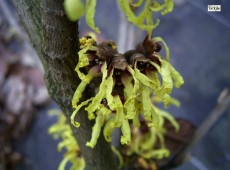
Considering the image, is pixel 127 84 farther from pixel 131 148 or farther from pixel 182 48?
pixel 182 48

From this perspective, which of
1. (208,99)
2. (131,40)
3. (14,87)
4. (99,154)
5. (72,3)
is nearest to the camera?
(72,3)

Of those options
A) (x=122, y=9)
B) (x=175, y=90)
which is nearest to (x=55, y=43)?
(x=122, y=9)

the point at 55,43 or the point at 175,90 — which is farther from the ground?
the point at 55,43

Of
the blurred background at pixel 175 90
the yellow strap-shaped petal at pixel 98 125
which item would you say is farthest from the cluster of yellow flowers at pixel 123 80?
the blurred background at pixel 175 90

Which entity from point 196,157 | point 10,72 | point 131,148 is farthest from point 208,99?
point 10,72

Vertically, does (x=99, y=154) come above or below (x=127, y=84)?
below

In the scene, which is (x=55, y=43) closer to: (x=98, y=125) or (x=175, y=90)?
(x=98, y=125)
